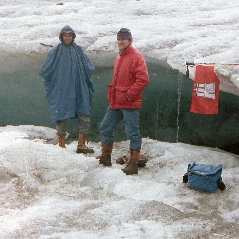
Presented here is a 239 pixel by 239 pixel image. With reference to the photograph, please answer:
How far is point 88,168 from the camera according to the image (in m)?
5.80

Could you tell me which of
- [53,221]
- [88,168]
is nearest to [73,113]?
[88,168]

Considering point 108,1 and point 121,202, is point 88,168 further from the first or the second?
point 108,1

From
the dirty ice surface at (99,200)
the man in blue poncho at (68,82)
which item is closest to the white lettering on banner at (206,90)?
the dirty ice surface at (99,200)

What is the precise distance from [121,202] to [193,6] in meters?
9.17

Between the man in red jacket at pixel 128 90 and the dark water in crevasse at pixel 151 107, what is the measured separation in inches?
142

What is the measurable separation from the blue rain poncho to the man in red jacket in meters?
1.16

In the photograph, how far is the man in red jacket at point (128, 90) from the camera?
540 centimetres

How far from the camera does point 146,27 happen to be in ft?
32.6

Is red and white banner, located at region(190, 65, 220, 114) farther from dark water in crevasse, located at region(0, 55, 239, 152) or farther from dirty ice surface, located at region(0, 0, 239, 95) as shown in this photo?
dark water in crevasse, located at region(0, 55, 239, 152)

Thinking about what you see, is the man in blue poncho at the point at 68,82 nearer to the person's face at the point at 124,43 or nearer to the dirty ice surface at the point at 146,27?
the person's face at the point at 124,43

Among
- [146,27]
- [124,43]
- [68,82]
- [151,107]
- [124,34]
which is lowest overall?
[151,107]

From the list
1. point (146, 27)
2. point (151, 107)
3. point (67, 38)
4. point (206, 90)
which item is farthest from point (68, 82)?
point (151, 107)

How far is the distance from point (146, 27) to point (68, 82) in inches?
152

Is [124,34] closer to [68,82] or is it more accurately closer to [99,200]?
[68,82]
